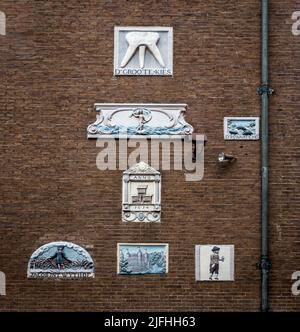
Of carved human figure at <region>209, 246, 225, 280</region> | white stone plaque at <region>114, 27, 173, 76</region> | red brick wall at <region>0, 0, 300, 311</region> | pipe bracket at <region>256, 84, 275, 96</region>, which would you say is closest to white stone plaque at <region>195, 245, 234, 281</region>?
carved human figure at <region>209, 246, 225, 280</region>

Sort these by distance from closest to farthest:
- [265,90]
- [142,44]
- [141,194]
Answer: [141,194], [265,90], [142,44]

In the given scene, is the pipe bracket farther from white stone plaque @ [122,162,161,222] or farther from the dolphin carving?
white stone plaque @ [122,162,161,222]

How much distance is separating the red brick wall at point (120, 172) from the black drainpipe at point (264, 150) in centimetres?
11

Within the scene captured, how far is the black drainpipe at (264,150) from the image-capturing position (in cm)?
1025

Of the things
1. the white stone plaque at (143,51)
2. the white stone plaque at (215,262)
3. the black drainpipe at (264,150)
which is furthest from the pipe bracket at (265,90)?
the white stone plaque at (215,262)

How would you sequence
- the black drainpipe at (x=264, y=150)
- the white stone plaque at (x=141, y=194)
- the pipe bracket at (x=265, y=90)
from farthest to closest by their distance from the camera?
1. the pipe bracket at (x=265, y=90)
2. the white stone plaque at (x=141, y=194)
3. the black drainpipe at (x=264, y=150)

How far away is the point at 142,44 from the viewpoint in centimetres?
1073

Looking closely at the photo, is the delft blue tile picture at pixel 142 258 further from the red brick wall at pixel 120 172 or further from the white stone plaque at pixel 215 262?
the white stone plaque at pixel 215 262

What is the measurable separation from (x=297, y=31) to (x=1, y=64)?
15.9 ft

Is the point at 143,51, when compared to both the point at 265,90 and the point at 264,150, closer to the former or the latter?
the point at 265,90

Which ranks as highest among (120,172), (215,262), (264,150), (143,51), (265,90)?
(143,51)

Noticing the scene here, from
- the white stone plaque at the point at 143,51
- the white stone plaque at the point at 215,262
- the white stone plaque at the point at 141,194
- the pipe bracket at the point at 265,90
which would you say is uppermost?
the white stone plaque at the point at 143,51

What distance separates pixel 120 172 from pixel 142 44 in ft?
6.91

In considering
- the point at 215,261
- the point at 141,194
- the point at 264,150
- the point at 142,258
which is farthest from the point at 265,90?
the point at 142,258
